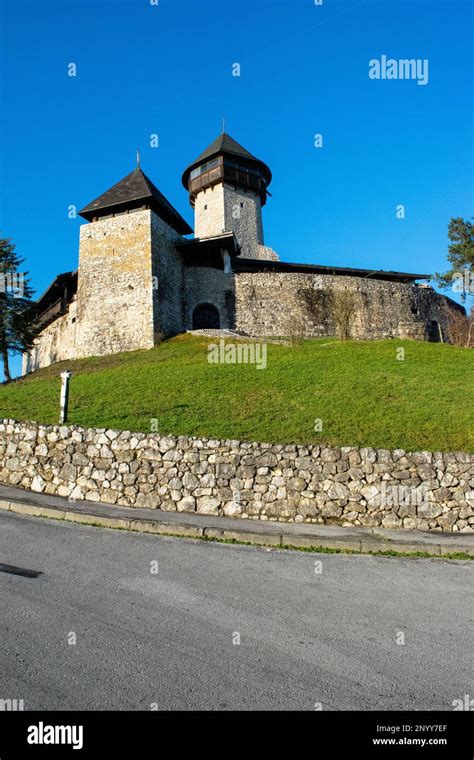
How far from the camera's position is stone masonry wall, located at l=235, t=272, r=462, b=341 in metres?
A: 36.6

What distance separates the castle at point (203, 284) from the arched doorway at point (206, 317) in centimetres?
8

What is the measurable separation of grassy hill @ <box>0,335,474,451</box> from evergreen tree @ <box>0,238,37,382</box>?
12.8 meters

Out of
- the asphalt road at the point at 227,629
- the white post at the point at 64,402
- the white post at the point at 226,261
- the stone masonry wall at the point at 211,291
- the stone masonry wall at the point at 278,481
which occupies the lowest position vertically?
the asphalt road at the point at 227,629

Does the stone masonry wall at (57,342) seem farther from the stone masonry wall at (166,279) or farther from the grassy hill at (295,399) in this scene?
the grassy hill at (295,399)

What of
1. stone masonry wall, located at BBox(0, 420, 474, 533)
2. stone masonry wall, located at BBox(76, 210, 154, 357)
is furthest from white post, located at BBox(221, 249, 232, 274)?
stone masonry wall, located at BBox(0, 420, 474, 533)

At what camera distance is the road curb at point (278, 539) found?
25.9 ft

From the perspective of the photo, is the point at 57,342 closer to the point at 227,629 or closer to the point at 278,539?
the point at 278,539

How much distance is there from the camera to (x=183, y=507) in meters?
9.99

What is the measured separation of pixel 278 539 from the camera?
26.5 feet

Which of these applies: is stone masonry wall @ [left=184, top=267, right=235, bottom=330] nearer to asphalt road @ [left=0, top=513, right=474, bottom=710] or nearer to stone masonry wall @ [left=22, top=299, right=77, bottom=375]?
stone masonry wall @ [left=22, top=299, right=77, bottom=375]

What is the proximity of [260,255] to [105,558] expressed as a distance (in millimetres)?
41020

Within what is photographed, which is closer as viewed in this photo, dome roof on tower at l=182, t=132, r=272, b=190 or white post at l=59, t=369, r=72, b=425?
white post at l=59, t=369, r=72, b=425

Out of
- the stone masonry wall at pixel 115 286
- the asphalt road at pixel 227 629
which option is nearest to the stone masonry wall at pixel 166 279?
the stone masonry wall at pixel 115 286
